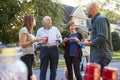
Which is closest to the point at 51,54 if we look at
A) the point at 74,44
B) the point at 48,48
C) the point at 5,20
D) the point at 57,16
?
the point at 48,48

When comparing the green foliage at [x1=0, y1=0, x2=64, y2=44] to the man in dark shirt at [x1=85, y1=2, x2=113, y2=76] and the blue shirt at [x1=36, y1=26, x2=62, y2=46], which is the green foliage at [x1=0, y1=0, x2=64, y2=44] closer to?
the blue shirt at [x1=36, y1=26, x2=62, y2=46]

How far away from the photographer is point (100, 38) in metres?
4.09

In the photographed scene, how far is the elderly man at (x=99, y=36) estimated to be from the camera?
4145mm

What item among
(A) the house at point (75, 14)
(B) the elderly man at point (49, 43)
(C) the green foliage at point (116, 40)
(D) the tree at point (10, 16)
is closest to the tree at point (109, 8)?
(C) the green foliage at point (116, 40)

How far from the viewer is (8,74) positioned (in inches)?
50.9

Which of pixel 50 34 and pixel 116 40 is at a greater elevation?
pixel 50 34

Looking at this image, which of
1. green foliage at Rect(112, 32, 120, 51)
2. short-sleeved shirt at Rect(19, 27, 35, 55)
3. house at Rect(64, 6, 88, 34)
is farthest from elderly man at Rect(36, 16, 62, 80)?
house at Rect(64, 6, 88, 34)

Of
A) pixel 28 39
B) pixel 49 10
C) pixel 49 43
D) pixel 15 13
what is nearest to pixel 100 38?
pixel 28 39

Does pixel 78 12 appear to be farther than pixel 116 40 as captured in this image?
Yes

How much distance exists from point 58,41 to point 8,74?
227 inches

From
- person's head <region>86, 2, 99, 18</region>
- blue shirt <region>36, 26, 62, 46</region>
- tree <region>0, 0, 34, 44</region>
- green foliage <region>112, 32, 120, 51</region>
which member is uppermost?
tree <region>0, 0, 34, 44</region>

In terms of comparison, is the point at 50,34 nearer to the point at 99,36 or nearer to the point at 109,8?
the point at 99,36

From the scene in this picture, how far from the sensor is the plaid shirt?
162 inches

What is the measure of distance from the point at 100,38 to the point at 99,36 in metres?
0.03
